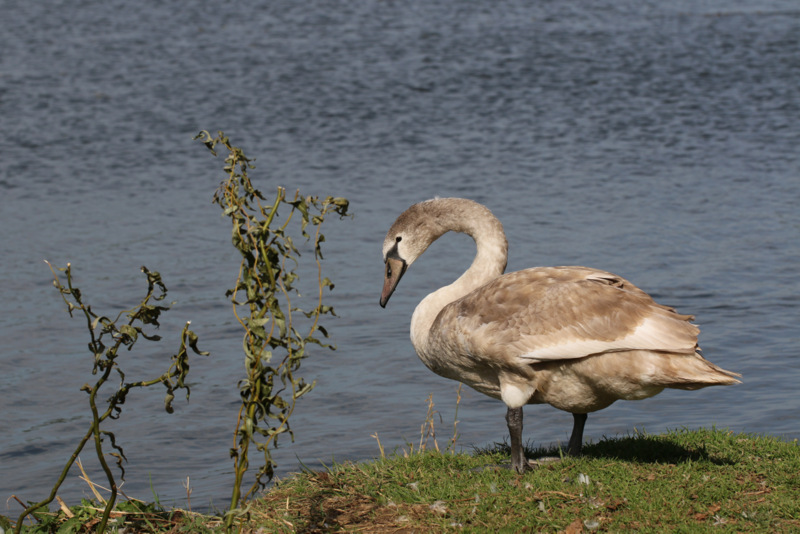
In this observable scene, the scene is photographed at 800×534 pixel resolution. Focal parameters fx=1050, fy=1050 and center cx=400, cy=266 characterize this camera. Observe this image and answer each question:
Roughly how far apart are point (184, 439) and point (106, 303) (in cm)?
317

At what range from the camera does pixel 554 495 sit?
5793 mm

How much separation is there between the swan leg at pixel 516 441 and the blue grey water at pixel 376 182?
1716 millimetres

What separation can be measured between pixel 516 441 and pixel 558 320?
2.59ft

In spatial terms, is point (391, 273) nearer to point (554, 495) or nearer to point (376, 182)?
point (554, 495)

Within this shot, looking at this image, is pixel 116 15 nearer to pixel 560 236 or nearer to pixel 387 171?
pixel 387 171

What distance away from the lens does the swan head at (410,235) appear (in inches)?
291

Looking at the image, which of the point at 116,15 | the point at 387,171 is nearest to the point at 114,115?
the point at 387,171

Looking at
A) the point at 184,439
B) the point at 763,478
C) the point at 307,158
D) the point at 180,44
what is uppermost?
the point at 180,44

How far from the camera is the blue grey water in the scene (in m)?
8.73

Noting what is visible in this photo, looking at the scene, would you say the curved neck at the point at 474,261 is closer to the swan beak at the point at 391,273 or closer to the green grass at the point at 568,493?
the swan beak at the point at 391,273

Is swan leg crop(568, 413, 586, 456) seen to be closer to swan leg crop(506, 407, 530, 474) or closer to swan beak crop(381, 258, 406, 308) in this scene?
swan leg crop(506, 407, 530, 474)

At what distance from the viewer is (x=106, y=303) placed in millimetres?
11133

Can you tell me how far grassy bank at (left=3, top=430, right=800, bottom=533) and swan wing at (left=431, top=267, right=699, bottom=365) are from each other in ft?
2.53

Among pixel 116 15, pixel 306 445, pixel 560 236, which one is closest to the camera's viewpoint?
pixel 306 445
